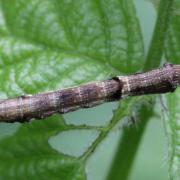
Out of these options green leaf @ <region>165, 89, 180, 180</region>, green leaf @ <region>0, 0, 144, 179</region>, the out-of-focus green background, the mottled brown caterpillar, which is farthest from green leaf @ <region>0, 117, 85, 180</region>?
the out-of-focus green background

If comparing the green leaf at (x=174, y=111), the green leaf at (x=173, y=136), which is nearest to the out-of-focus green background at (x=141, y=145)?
the green leaf at (x=174, y=111)

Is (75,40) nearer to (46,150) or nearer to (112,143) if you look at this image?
(46,150)

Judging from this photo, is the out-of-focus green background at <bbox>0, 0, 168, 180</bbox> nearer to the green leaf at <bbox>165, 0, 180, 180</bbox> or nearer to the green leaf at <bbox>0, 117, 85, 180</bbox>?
the green leaf at <bbox>0, 117, 85, 180</bbox>

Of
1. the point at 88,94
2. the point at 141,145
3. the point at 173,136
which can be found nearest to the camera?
the point at 173,136

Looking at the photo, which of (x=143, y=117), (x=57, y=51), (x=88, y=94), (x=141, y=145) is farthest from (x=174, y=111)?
(x=141, y=145)

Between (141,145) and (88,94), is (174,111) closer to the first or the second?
(88,94)

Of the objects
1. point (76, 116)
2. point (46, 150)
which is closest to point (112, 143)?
point (76, 116)
